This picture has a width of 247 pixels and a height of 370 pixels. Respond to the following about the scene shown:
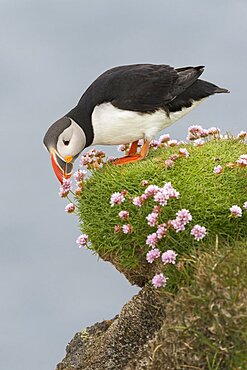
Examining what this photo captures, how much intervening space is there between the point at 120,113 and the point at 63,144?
1.80 feet

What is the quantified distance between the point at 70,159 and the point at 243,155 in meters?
1.48

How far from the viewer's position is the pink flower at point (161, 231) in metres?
5.68

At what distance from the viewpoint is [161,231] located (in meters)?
5.68

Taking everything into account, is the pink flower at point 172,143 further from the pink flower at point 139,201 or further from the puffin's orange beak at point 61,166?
the pink flower at point 139,201

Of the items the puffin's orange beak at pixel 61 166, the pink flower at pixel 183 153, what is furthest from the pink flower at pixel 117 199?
the puffin's orange beak at pixel 61 166

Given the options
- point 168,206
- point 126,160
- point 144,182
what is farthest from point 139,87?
point 168,206

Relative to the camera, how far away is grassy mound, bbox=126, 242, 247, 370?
4559 millimetres

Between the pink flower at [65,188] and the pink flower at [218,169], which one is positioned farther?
the pink flower at [65,188]

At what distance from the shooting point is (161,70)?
7016 mm

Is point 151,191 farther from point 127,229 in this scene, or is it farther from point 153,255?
point 153,255

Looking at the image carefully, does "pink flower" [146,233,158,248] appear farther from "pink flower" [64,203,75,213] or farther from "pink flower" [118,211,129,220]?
"pink flower" [64,203,75,213]

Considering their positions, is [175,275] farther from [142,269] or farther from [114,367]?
[114,367]

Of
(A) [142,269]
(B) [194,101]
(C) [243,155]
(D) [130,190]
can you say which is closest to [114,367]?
(A) [142,269]

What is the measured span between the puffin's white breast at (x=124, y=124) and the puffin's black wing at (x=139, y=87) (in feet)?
0.17
